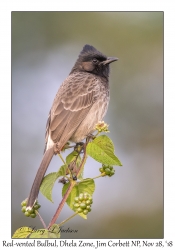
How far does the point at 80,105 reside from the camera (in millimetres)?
4363

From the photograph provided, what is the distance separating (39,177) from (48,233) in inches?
35.9

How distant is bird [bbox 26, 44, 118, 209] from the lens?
12.9 ft

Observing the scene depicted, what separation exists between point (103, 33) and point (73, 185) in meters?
5.14

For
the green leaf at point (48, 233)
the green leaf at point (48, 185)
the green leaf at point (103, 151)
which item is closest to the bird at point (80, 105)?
the green leaf at point (48, 185)

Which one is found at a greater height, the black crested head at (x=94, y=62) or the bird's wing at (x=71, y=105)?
the black crested head at (x=94, y=62)

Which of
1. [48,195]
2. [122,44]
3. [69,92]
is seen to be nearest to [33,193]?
[48,195]

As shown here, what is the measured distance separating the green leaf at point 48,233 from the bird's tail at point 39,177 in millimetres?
297

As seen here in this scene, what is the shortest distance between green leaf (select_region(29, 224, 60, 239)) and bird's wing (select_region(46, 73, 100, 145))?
154 cm

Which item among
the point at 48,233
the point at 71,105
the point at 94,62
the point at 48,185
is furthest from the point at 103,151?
the point at 94,62

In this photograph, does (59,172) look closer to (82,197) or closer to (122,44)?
(82,197)

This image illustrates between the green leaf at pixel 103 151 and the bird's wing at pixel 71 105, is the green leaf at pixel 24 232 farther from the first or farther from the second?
the bird's wing at pixel 71 105

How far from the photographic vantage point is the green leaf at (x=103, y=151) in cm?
264

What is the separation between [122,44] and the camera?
721 centimetres

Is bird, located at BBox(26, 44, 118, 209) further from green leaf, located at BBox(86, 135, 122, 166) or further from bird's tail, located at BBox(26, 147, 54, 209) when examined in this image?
green leaf, located at BBox(86, 135, 122, 166)
